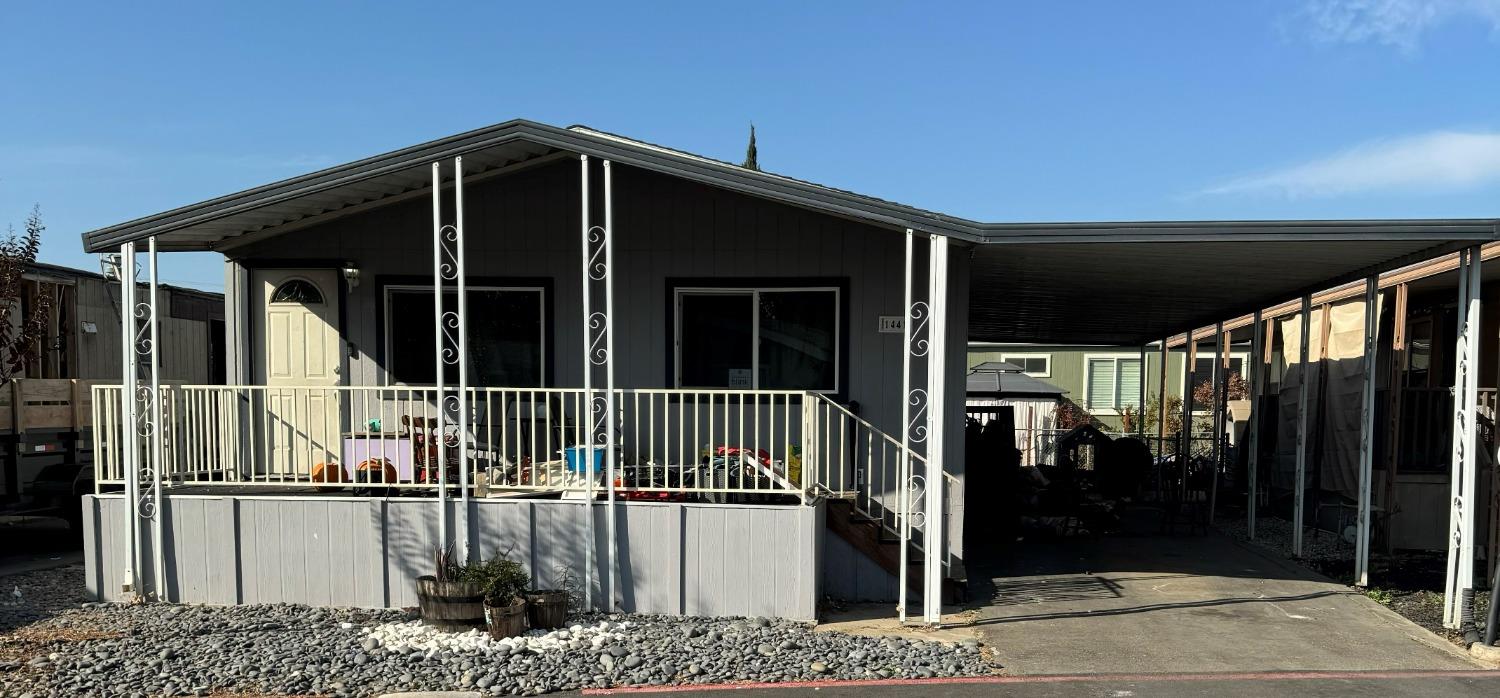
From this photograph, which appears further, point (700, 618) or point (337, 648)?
point (700, 618)

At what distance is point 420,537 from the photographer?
22.3ft

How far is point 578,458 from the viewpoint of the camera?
687 centimetres

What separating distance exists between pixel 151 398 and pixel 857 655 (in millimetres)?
5464

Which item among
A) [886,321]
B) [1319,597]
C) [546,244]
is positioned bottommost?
[1319,597]

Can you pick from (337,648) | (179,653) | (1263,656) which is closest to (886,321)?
(1263,656)

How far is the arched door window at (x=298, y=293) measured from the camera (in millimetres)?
8430

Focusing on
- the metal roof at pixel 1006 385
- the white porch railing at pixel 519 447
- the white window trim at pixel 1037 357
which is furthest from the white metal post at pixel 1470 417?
the white window trim at pixel 1037 357

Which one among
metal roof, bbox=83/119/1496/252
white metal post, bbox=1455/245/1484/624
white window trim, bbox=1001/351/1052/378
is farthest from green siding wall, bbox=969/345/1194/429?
metal roof, bbox=83/119/1496/252

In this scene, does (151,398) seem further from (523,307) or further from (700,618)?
(700,618)

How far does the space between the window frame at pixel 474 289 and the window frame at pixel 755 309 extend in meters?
1.09

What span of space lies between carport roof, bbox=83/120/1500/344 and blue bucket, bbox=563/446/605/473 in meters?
2.11

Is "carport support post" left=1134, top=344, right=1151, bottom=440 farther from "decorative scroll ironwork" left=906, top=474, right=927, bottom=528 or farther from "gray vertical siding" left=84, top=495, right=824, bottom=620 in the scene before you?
"gray vertical siding" left=84, top=495, right=824, bottom=620

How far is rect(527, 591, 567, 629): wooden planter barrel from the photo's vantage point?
6.27 metres

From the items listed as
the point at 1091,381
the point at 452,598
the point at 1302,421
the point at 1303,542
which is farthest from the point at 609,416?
the point at 1091,381
